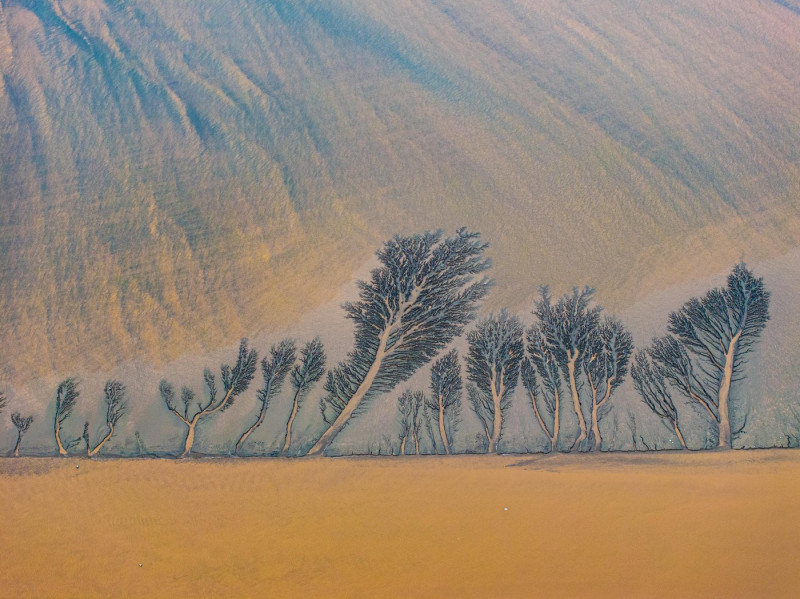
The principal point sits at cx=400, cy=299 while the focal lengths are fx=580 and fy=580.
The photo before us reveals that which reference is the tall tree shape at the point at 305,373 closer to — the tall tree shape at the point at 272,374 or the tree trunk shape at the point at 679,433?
the tall tree shape at the point at 272,374

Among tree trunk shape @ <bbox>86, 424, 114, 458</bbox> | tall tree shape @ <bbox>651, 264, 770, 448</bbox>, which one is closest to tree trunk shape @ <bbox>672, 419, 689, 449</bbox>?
tall tree shape @ <bbox>651, 264, 770, 448</bbox>

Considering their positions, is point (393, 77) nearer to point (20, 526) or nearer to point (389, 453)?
point (389, 453)

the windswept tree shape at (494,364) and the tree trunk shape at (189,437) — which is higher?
the windswept tree shape at (494,364)

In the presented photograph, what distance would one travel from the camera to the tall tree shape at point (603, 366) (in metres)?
7.43

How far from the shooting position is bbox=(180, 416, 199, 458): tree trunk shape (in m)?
7.39

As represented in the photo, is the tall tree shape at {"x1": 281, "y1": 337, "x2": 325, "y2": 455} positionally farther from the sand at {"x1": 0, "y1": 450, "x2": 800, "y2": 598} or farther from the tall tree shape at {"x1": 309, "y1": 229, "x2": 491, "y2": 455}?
the sand at {"x1": 0, "y1": 450, "x2": 800, "y2": 598}

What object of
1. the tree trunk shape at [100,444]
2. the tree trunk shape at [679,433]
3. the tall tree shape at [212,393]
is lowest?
the tree trunk shape at [100,444]

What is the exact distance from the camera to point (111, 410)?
7523 millimetres

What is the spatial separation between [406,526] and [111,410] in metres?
4.07

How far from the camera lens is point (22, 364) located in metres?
7.75

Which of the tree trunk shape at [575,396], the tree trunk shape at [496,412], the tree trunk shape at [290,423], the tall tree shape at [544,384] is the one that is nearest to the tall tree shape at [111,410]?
the tree trunk shape at [290,423]

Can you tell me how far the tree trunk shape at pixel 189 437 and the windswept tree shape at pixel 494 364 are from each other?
360cm

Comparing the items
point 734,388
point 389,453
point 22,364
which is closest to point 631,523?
point 734,388

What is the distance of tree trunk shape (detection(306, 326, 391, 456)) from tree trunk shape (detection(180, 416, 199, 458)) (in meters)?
1.51
